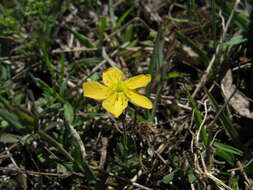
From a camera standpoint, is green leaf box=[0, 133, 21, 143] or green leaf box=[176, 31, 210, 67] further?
green leaf box=[176, 31, 210, 67]

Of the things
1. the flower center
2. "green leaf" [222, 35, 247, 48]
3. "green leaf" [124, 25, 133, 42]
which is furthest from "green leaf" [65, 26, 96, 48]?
"green leaf" [222, 35, 247, 48]

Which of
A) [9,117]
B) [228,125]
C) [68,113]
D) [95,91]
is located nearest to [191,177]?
[228,125]

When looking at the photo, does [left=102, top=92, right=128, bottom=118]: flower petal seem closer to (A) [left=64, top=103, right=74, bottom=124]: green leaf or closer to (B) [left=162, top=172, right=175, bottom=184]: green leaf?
(A) [left=64, top=103, right=74, bottom=124]: green leaf

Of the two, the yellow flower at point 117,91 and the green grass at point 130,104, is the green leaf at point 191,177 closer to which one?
the green grass at point 130,104

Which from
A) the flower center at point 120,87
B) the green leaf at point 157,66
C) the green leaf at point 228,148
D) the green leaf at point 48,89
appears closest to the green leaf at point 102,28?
the green leaf at point 157,66

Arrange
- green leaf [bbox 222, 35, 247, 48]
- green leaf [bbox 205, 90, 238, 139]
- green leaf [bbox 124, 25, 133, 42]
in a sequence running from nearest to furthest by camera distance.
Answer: green leaf [bbox 205, 90, 238, 139] < green leaf [bbox 222, 35, 247, 48] < green leaf [bbox 124, 25, 133, 42]

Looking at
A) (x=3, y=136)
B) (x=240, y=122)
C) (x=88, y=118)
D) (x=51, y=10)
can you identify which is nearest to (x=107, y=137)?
(x=88, y=118)

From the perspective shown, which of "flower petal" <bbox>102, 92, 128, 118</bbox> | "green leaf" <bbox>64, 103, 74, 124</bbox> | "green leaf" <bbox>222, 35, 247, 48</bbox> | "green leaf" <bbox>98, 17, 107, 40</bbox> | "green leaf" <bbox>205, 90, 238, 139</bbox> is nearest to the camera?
"flower petal" <bbox>102, 92, 128, 118</bbox>

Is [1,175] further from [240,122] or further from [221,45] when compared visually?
[221,45]
